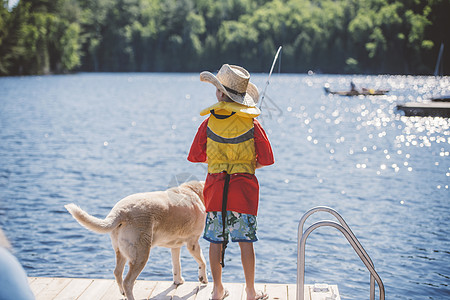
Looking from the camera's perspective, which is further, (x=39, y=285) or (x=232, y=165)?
(x=39, y=285)

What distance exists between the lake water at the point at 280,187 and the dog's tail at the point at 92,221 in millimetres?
838

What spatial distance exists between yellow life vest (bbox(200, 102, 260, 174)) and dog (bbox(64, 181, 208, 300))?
25.2 inches

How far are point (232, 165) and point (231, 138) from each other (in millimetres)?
218

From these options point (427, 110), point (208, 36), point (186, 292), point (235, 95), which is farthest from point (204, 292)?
point (208, 36)

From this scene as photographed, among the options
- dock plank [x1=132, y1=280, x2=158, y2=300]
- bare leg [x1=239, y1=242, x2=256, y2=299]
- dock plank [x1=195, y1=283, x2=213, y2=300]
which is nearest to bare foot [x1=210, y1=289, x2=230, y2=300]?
dock plank [x1=195, y1=283, x2=213, y2=300]

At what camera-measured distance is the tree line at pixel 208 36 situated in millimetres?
75500

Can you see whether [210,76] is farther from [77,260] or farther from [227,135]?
[77,260]

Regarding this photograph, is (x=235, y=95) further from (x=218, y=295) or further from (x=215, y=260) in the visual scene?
(x=218, y=295)

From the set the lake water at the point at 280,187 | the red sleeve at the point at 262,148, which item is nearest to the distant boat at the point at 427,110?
the lake water at the point at 280,187

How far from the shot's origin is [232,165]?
176 inches

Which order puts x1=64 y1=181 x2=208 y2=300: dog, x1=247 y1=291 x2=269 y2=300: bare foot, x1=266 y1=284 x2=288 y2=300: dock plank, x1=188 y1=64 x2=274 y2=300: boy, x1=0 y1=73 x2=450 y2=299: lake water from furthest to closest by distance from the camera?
x1=0 y1=73 x2=450 y2=299: lake water → x1=266 y1=284 x2=288 y2=300: dock plank → x1=247 y1=291 x2=269 y2=300: bare foot → x1=64 y1=181 x2=208 y2=300: dog → x1=188 y1=64 x2=274 y2=300: boy

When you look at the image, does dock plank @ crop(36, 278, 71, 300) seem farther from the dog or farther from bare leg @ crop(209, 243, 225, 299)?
bare leg @ crop(209, 243, 225, 299)

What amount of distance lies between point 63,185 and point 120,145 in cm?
767

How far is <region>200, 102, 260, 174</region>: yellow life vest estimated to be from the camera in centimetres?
441
